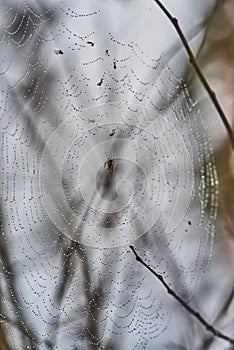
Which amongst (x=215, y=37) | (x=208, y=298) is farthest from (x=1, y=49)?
(x=208, y=298)

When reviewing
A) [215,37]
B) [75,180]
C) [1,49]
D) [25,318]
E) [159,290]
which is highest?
[1,49]

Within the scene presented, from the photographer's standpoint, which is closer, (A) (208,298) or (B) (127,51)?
(A) (208,298)

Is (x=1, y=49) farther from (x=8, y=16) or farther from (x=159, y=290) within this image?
(x=159, y=290)

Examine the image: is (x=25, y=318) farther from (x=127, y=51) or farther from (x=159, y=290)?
(x=127, y=51)

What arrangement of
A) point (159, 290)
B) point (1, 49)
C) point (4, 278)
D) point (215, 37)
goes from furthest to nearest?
point (1, 49) < point (159, 290) < point (215, 37) < point (4, 278)

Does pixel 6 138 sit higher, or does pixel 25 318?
pixel 6 138

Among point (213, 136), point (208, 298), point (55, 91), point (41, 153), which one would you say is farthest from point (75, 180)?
point (208, 298)

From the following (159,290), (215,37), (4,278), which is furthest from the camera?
(159,290)
